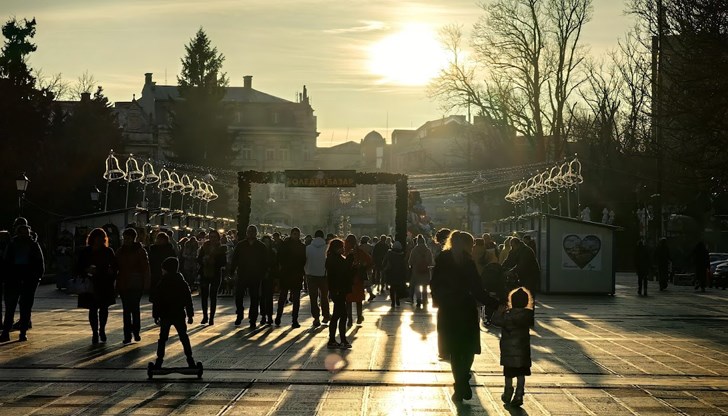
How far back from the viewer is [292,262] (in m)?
22.6

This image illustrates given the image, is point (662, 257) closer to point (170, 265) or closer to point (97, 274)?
point (97, 274)

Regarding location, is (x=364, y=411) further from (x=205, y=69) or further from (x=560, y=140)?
(x=205, y=69)

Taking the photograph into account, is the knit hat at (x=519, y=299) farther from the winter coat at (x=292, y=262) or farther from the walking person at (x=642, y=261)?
the walking person at (x=642, y=261)

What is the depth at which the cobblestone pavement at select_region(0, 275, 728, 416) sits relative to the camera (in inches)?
481

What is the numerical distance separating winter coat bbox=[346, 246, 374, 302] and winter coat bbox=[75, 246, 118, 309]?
373cm

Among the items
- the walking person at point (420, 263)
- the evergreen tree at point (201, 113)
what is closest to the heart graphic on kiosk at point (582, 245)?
the walking person at point (420, 263)

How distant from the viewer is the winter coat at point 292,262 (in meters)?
22.5

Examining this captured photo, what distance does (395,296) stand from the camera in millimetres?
29734

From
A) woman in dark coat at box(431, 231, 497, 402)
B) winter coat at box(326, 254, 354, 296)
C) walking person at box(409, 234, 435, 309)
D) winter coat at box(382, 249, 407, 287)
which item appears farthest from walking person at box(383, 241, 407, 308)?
woman in dark coat at box(431, 231, 497, 402)

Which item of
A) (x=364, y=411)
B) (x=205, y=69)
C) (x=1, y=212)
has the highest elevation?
(x=205, y=69)

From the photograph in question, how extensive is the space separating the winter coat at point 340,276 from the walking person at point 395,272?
33.3 feet

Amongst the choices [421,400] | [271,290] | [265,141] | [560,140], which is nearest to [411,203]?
[560,140]

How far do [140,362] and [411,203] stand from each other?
40.0 m

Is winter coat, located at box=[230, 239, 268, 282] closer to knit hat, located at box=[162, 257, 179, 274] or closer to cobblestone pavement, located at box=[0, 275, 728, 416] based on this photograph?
cobblestone pavement, located at box=[0, 275, 728, 416]
